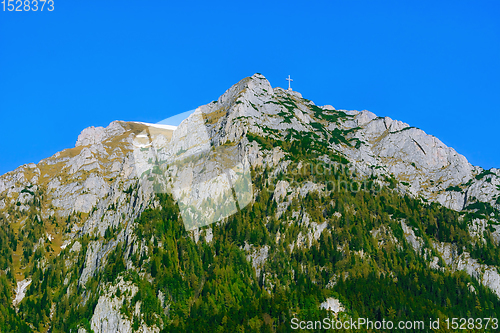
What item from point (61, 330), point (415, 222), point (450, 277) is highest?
point (415, 222)

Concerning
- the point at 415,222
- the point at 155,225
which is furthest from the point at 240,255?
the point at 415,222

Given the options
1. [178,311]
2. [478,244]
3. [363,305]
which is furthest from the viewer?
[478,244]

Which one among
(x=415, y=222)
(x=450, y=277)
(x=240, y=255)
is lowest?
(x=450, y=277)

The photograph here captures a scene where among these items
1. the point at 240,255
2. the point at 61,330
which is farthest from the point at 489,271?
the point at 61,330

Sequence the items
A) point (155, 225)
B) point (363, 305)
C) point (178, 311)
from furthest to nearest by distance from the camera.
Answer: point (155, 225), point (178, 311), point (363, 305)

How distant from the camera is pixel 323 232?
192 meters

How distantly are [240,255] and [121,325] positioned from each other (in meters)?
50.3

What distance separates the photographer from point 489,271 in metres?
174

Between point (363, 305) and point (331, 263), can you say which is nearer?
point (363, 305)

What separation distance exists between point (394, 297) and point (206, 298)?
6420 cm

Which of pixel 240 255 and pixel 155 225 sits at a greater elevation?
pixel 155 225

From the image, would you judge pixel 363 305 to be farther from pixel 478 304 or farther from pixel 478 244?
pixel 478 244

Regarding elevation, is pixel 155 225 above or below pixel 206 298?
above

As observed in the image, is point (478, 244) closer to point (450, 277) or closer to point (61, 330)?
point (450, 277)
